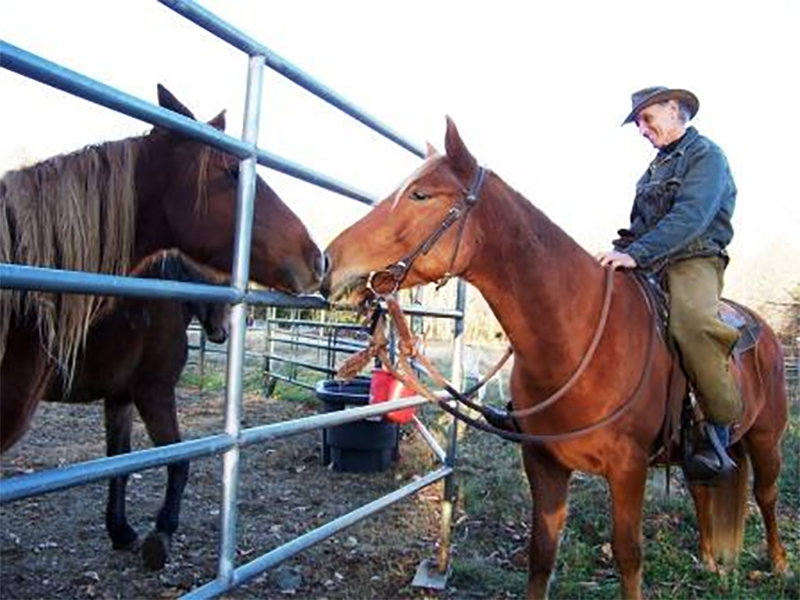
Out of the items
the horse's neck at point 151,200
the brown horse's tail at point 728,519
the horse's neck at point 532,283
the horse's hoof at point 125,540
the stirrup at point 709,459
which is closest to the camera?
the horse's neck at point 151,200

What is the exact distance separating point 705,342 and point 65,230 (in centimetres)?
244

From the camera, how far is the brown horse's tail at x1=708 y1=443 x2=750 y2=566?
388 cm

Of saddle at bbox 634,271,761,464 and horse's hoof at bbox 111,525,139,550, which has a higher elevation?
saddle at bbox 634,271,761,464

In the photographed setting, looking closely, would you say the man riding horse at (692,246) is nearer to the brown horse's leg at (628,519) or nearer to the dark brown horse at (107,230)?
the brown horse's leg at (628,519)

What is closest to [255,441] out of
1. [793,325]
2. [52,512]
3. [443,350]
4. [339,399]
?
[52,512]

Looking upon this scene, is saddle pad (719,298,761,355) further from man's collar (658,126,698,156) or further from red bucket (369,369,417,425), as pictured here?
red bucket (369,369,417,425)

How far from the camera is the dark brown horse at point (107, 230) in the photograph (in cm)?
193

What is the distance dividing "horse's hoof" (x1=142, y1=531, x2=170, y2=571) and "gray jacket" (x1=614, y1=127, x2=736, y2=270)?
2.63 metres

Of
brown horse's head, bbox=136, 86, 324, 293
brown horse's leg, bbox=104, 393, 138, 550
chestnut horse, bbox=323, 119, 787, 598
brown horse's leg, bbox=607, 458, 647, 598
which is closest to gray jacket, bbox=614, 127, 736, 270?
chestnut horse, bbox=323, 119, 787, 598

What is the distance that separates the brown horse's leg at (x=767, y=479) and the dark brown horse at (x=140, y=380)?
3.33 meters

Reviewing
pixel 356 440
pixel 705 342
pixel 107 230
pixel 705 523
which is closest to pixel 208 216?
pixel 107 230

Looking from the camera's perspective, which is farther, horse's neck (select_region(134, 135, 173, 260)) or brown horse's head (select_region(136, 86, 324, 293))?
horse's neck (select_region(134, 135, 173, 260))

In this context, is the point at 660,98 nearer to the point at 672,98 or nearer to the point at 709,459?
the point at 672,98

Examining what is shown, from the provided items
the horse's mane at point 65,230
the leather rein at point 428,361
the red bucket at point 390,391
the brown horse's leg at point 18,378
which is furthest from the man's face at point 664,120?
the brown horse's leg at point 18,378
